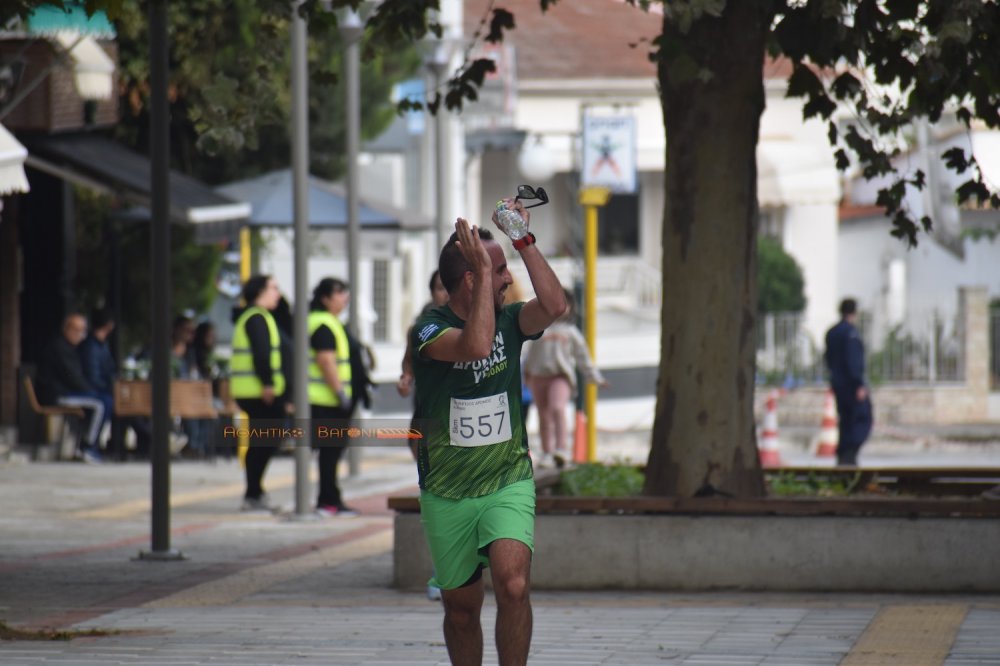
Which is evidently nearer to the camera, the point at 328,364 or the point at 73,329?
the point at 328,364

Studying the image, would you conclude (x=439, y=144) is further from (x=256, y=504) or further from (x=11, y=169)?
(x=11, y=169)

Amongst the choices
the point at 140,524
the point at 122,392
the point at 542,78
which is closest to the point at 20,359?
the point at 122,392

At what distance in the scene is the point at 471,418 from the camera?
6.11 metres

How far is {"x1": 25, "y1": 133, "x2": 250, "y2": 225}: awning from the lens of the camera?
20.1 metres

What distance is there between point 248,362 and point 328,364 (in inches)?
39.9

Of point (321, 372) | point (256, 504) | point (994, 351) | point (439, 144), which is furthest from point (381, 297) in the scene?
point (321, 372)

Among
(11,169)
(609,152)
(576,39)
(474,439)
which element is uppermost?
(576,39)

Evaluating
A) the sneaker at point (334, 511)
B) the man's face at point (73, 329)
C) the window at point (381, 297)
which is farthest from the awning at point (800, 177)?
the sneaker at point (334, 511)

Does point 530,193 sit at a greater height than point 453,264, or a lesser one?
greater

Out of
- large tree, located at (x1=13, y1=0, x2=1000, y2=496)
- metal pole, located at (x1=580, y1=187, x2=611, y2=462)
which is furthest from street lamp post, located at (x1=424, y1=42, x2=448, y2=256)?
large tree, located at (x1=13, y1=0, x2=1000, y2=496)

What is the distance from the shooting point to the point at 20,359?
72.6 feet

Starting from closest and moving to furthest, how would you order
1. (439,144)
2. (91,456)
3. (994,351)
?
(91,456)
(439,144)
(994,351)

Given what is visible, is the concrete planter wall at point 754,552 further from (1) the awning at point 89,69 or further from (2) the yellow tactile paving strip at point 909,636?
(1) the awning at point 89,69

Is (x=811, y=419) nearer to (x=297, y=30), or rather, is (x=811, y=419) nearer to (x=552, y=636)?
(x=297, y=30)
